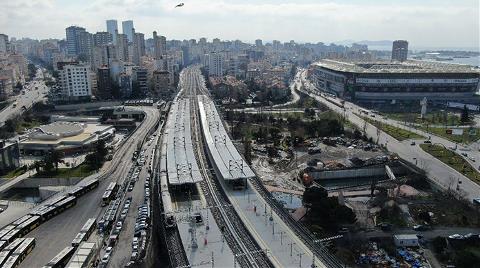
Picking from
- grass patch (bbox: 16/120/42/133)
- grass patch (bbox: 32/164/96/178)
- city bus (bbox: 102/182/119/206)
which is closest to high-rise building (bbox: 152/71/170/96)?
grass patch (bbox: 16/120/42/133)

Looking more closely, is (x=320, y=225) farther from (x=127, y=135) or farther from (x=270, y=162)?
(x=127, y=135)

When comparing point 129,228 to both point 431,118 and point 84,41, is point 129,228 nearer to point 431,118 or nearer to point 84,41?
point 431,118

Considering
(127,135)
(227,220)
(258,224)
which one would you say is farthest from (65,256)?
(127,135)

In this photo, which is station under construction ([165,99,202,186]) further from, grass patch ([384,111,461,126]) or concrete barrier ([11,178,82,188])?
grass patch ([384,111,461,126])

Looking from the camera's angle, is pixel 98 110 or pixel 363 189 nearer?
pixel 363 189

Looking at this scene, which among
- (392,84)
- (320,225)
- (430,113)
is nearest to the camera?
(320,225)

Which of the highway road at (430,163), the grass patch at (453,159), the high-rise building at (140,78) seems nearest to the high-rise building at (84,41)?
the high-rise building at (140,78)

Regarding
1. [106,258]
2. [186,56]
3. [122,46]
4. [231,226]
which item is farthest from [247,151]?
[186,56]
